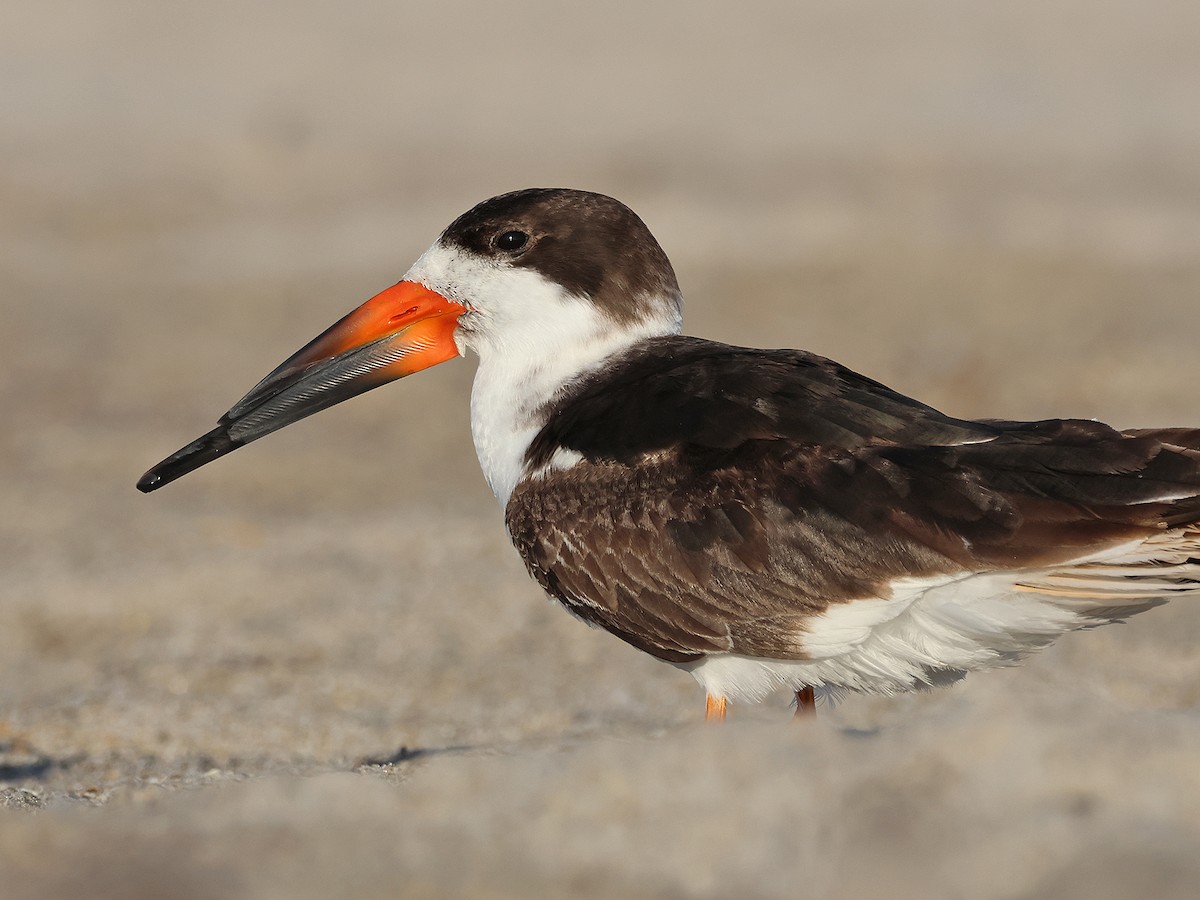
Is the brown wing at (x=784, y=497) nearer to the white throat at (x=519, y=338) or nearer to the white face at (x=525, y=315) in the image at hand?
the white throat at (x=519, y=338)

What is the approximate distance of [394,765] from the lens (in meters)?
5.54

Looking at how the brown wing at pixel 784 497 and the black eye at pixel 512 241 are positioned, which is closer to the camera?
the brown wing at pixel 784 497

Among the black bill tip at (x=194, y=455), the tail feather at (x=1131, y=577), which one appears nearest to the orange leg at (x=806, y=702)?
the tail feather at (x=1131, y=577)

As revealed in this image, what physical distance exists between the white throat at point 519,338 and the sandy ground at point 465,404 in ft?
4.17

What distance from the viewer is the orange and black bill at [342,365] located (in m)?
5.93

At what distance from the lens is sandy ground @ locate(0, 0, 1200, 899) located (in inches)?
132

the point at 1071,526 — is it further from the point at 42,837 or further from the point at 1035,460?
the point at 42,837

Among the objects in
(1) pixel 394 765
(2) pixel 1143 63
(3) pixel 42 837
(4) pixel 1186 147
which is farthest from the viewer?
(2) pixel 1143 63

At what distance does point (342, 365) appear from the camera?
19.6 feet

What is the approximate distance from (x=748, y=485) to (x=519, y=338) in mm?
1359

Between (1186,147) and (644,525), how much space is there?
16203mm

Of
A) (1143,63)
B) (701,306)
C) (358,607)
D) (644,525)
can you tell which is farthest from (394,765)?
(1143,63)

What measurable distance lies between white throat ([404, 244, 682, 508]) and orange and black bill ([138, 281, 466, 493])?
0.67 feet

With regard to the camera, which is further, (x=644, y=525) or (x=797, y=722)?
(x=644, y=525)
